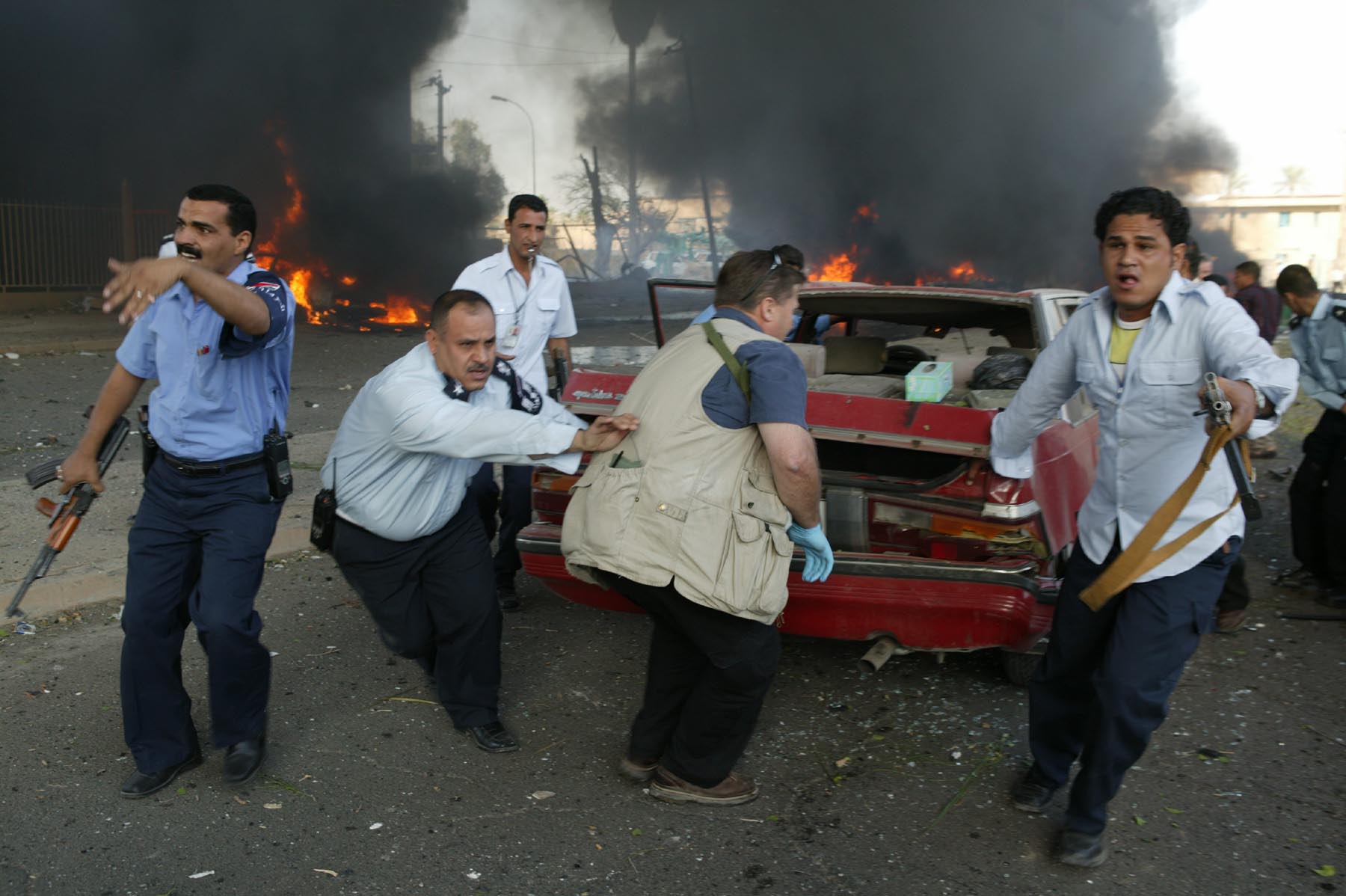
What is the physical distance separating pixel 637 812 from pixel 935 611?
112 cm

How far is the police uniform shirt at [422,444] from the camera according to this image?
293 cm

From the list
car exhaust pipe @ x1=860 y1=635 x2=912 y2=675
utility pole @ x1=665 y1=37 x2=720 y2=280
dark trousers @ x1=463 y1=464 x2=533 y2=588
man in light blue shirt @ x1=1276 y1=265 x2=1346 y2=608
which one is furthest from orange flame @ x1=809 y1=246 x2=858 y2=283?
car exhaust pipe @ x1=860 y1=635 x2=912 y2=675

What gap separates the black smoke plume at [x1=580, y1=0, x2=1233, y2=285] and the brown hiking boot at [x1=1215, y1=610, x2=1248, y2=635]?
26.6m

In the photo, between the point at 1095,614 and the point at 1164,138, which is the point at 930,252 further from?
the point at 1095,614

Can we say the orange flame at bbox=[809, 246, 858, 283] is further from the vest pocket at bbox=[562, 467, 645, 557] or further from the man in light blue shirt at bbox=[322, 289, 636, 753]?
the vest pocket at bbox=[562, 467, 645, 557]

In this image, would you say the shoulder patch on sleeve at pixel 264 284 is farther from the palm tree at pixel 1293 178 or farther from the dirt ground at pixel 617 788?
the palm tree at pixel 1293 178

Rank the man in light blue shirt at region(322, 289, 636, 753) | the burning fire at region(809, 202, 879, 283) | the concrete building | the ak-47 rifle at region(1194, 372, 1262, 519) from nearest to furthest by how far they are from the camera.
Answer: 1. the ak-47 rifle at region(1194, 372, 1262, 519)
2. the man in light blue shirt at region(322, 289, 636, 753)
3. the burning fire at region(809, 202, 879, 283)
4. the concrete building

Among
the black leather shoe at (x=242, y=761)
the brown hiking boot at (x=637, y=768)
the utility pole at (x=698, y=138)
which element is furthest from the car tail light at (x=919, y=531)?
the utility pole at (x=698, y=138)

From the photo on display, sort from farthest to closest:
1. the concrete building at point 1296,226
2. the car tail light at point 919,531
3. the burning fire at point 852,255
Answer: the concrete building at point 1296,226
the burning fire at point 852,255
the car tail light at point 919,531

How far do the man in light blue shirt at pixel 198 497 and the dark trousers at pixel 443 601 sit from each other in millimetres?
313

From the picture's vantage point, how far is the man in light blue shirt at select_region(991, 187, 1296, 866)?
2598mm

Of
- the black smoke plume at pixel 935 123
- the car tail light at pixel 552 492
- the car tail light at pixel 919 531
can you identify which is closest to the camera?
the car tail light at pixel 919 531

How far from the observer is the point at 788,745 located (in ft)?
11.4

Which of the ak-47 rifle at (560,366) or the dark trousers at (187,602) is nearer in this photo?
the dark trousers at (187,602)
